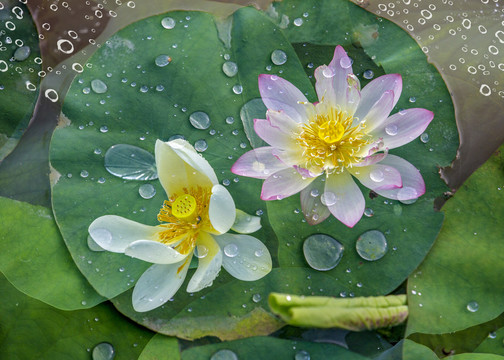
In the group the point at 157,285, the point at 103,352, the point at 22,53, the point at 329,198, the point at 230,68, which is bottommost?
the point at 103,352

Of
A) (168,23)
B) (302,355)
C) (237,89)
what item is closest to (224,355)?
(302,355)

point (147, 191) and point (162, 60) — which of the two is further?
point (162, 60)

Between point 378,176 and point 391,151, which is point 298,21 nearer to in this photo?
point 391,151

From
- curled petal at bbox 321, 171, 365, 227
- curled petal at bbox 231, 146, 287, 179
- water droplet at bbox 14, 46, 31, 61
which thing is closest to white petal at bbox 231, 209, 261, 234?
curled petal at bbox 231, 146, 287, 179

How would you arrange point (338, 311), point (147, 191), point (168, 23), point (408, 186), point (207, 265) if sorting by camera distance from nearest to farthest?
point (338, 311)
point (207, 265)
point (408, 186)
point (147, 191)
point (168, 23)

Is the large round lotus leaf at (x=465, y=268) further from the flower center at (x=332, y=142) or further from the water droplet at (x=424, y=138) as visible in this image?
the flower center at (x=332, y=142)

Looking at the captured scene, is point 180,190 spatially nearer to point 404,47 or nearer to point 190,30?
point 190,30

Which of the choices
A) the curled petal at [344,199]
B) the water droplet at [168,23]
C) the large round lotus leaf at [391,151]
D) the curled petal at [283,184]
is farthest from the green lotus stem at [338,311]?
the water droplet at [168,23]
